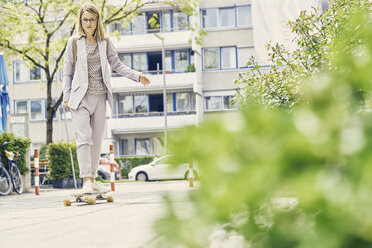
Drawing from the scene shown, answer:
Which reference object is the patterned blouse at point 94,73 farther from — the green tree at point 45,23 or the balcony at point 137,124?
the balcony at point 137,124

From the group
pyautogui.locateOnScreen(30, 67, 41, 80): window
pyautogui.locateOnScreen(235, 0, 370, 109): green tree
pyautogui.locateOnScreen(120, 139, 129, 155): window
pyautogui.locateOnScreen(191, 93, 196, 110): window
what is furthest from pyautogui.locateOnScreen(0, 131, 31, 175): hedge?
pyautogui.locateOnScreen(30, 67, 41, 80): window

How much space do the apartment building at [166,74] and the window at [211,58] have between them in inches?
1.3

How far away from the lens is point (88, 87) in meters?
6.52

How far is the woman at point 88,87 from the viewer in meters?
6.38

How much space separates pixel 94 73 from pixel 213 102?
3411 cm

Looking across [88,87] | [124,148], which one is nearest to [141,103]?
[124,148]

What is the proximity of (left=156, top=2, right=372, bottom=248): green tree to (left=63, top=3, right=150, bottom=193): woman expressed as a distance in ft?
17.9

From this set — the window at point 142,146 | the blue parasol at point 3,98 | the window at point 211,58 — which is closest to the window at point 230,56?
the window at point 211,58

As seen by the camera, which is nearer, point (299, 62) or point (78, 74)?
point (299, 62)

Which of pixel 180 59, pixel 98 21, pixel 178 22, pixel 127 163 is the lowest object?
pixel 127 163

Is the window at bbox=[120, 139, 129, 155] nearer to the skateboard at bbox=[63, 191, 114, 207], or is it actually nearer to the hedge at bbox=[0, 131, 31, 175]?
the hedge at bbox=[0, 131, 31, 175]

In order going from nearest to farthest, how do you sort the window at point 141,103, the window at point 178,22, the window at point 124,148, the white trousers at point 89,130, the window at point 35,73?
the white trousers at point 89,130 → the window at point 178,22 → the window at point 141,103 → the window at point 124,148 → the window at point 35,73

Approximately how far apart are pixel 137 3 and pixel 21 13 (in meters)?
3.72

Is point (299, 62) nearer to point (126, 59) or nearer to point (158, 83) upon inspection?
point (158, 83)
